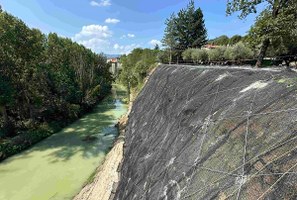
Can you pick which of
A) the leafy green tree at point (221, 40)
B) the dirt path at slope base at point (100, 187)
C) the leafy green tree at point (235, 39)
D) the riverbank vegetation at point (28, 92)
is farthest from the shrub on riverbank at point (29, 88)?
the leafy green tree at point (221, 40)

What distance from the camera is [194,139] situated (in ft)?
18.0

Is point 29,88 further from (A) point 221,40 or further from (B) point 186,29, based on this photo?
(A) point 221,40

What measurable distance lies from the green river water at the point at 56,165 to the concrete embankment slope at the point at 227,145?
7277 millimetres

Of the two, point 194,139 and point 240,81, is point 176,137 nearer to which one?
point 194,139

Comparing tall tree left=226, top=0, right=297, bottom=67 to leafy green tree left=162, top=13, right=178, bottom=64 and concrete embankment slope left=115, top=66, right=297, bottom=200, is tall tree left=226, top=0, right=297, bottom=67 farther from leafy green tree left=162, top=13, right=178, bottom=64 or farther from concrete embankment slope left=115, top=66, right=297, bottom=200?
leafy green tree left=162, top=13, right=178, bottom=64

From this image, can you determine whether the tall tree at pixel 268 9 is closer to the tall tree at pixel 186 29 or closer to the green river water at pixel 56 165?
the green river water at pixel 56 165

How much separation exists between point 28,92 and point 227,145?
2248 cm

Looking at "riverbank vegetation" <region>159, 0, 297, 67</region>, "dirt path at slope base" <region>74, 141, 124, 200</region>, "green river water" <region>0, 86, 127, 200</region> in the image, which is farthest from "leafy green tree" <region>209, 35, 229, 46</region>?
"dirt path at slope base" <region>74, 141, 124, 200</region>

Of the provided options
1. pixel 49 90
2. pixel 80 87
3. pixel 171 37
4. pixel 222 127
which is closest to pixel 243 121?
pixel 222 127

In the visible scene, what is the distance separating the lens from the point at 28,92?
22922 millimetres

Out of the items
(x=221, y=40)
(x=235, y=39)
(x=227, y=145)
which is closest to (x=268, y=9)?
(x=227, y=145)

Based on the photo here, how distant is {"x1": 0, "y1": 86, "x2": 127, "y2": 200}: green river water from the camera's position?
12771 mm

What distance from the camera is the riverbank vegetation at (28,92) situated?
19.7 m

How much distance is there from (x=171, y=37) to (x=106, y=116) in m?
18.8
